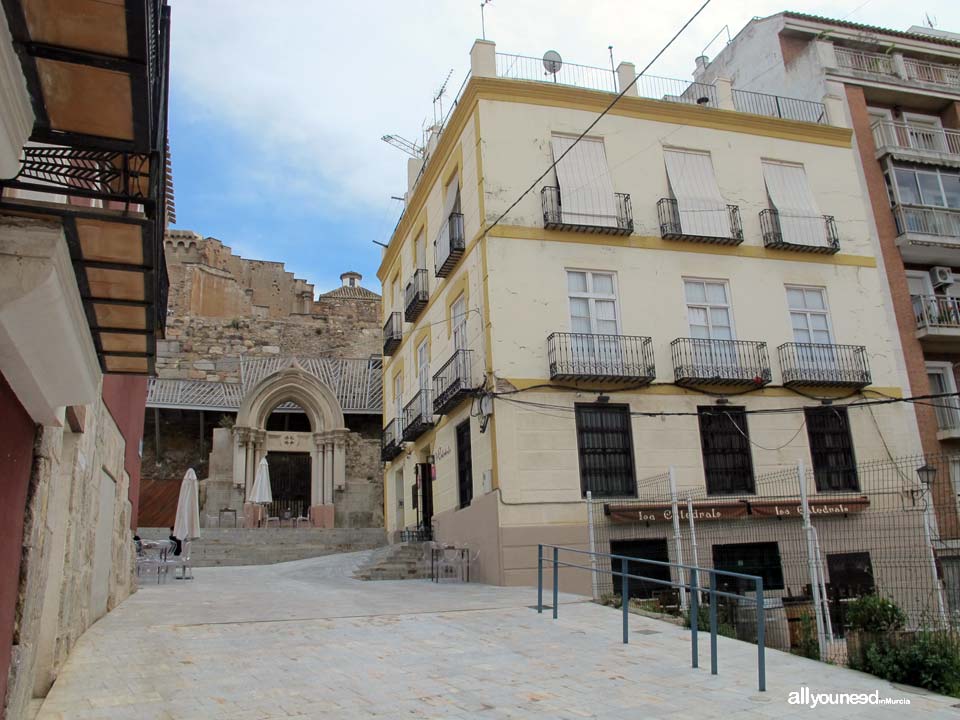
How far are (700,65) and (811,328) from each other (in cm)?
1398

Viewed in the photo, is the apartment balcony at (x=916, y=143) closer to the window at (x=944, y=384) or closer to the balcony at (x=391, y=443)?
the window at (x=944, y=384)

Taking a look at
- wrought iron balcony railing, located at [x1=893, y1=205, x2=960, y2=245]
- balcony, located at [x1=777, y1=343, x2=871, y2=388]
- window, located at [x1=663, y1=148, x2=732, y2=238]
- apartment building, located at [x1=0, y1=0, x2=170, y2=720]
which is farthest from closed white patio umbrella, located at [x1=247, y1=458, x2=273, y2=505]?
wrought iron balcony railing, located at [x1=893, y1=205, x2=960, y2=245]

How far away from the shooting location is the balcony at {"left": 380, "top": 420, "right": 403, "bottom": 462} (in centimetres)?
2323

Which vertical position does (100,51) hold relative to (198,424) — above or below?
below

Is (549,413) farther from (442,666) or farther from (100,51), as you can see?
(100,51)

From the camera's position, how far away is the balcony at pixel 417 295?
20.9m

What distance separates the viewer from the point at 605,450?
16578 mm

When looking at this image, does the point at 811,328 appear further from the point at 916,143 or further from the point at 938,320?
the point at 916,143

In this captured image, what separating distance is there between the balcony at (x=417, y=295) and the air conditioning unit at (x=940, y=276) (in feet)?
45.8

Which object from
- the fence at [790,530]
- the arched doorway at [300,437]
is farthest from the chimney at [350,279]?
the fence at [790,530]

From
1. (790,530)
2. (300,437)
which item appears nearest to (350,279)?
(300,437)

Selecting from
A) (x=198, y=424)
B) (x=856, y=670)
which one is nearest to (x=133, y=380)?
(x=856, y=670)

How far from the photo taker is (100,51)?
3684mm

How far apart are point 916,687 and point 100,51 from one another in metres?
8.71
